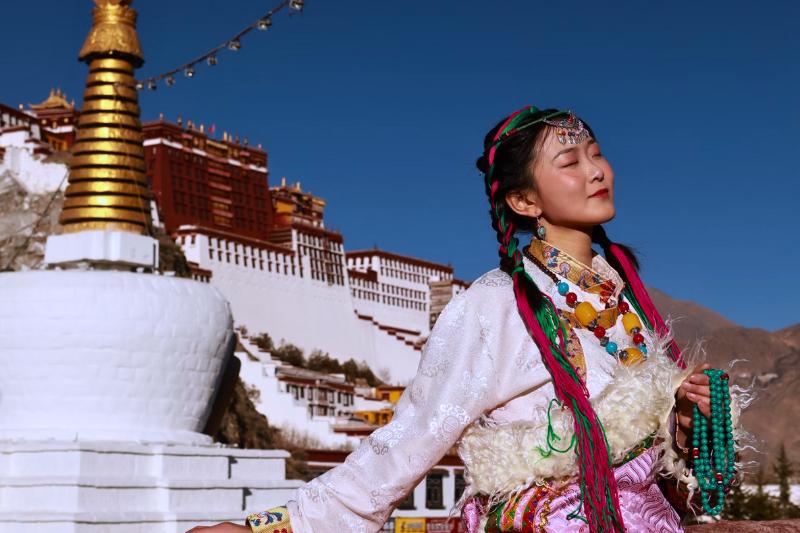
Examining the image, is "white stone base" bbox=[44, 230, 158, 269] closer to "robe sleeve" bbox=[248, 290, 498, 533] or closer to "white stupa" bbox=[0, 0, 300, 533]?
"white stupa" bbox=[0, 0, 300, 533]

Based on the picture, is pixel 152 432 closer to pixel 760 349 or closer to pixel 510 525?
pixel 510 525

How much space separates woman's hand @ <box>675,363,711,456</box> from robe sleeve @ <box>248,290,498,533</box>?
0.39 meters

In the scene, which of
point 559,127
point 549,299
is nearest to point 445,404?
point 549,299

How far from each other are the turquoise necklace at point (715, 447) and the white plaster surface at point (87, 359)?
1022 cm

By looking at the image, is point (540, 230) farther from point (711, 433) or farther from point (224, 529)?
point (224, 529)

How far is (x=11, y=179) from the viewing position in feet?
110

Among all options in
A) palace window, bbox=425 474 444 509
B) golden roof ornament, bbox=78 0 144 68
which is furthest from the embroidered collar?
palace window, bbox=425 474 444 509

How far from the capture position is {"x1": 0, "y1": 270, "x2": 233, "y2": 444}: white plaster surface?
1198 centimetres

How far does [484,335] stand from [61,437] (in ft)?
33.4

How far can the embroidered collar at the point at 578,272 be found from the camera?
252cm

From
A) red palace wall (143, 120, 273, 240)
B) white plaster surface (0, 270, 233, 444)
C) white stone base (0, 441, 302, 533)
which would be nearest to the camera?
white stone base (0, 441, 302, 533)

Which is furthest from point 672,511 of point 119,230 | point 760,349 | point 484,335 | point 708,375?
point 760,349

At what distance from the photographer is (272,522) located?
2.37 m

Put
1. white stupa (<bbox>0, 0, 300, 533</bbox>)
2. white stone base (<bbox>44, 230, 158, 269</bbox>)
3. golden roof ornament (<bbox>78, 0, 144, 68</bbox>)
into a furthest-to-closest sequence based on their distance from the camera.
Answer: golden roof ornament (<bbox>78, 0, 144, 68</bbox>)
white stone base (<bbox>44, 230, 158, 269</bbox>)
white stupa (<bbox>0, 0, 300, 533</bbox>)
